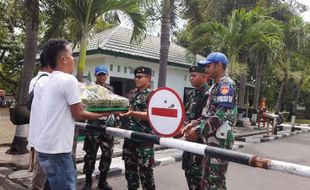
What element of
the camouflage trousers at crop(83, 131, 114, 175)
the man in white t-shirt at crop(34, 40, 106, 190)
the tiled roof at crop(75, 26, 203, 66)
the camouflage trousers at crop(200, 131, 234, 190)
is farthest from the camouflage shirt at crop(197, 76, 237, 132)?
the tiled roof at crop(75, 26, 203, 66)

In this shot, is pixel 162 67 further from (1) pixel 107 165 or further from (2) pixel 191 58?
(1) pixel 107 165

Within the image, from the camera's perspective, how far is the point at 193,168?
12.9ft

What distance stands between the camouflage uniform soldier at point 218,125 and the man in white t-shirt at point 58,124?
49.8 inches

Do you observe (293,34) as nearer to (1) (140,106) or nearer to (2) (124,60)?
(2) (124,60)

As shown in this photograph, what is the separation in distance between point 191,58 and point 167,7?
4.98m

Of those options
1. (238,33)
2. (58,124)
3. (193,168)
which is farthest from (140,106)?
(238,33)

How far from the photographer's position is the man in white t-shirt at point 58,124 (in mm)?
2742

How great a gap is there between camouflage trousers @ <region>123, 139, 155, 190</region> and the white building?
678 centimetres

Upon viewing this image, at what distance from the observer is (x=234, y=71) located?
13.0 metres

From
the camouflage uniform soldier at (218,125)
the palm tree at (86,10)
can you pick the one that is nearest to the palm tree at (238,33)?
the palm tree at (86,10)

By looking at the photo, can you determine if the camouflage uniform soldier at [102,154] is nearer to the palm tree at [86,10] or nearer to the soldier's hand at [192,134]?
the palm tree at [86,10]

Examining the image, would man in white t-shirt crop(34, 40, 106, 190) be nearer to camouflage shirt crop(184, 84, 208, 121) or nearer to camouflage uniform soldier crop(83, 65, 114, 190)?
camouflage shirt crop(184, 84, 208, 121)

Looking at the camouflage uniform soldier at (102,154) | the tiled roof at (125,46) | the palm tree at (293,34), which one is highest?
the palm tree at (293,34)

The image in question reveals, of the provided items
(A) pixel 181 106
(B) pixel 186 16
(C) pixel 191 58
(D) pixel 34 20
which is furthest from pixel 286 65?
(A) pixel 181 106
